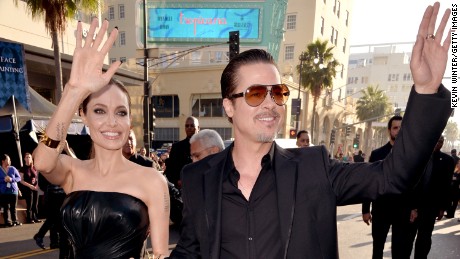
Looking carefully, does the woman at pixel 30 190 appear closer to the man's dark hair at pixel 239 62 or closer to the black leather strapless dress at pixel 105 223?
the black leather strapless dress at pixel 105 223

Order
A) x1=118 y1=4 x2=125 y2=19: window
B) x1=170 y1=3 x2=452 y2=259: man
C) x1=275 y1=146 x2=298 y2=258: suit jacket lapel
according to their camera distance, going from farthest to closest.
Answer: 1. x1=118 y1=4 x2=125 y2=19: window
2. x1=275 y1=146 x2=298 y2=258: suit jacket lapel
3. x1=170 y1=3 x2=452 y2=259: man

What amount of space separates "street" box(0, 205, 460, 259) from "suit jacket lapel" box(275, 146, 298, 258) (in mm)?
5353

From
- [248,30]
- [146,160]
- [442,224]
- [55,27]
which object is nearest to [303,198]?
[146,160]

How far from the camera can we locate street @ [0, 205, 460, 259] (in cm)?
645

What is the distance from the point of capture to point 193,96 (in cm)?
3156

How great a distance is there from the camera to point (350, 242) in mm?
7422

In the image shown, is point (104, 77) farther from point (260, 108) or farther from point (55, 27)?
point (55, 27)

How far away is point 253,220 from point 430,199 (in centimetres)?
416

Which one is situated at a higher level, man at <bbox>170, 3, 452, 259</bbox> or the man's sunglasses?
the man's sunglasses

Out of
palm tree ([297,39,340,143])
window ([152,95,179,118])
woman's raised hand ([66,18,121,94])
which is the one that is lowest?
window ([152,95,179,118])

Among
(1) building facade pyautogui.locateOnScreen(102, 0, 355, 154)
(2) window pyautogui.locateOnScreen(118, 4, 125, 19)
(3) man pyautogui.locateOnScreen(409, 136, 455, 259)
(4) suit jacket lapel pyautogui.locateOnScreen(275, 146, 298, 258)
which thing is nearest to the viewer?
(4) suit jacket lapel pyautogui.locateOnScreen(275, 146, 298, 258)

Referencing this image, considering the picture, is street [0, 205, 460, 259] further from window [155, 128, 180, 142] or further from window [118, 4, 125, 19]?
window [118, 4, 125, 19]

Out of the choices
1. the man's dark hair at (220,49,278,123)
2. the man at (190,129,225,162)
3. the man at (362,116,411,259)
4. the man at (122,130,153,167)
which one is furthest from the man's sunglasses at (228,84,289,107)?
the man at (122,130,153,167)

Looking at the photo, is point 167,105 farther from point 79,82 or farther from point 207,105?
point 79,82
